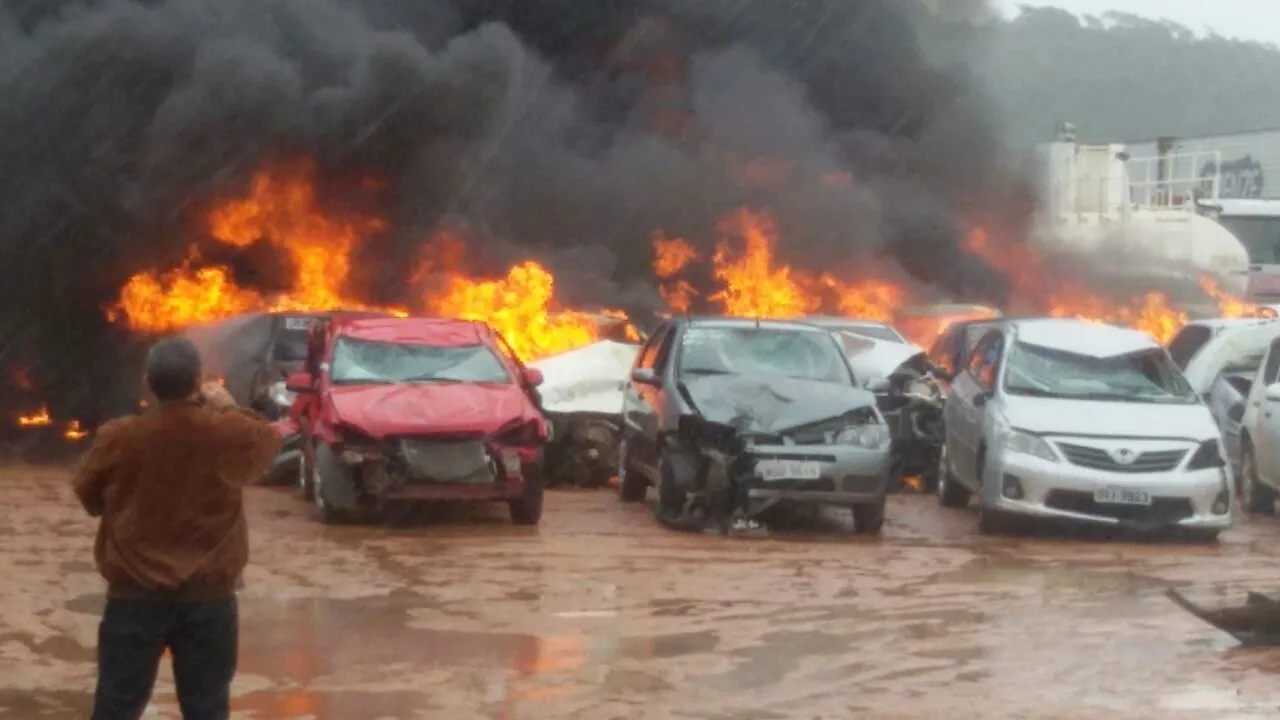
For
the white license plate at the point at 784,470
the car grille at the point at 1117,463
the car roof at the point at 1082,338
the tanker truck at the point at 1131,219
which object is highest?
the tanker truck at the point at 1131,219

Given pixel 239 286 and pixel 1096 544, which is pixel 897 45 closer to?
pixel 239 286

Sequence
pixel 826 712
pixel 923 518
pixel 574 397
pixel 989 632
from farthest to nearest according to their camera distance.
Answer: pixel 574 397 < pixel 923 518 < pixel 989 632 < pixel 826 712

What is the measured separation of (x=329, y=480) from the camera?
12641mm

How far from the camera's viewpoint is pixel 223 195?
2381cm

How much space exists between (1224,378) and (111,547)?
1304 cm

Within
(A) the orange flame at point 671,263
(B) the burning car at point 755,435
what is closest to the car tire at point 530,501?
(B) the burning car at point 755,435

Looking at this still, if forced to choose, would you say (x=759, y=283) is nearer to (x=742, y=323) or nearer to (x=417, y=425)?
(x=742, y=323)

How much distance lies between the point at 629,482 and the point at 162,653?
9990mm

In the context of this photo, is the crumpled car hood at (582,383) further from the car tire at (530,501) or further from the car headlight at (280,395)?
the car tire at (530,501)

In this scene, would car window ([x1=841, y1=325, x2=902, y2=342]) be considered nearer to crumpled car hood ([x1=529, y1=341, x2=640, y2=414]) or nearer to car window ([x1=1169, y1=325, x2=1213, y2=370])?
crumpled car hood ([x1=529, y1=341, x2=640, y2=414])

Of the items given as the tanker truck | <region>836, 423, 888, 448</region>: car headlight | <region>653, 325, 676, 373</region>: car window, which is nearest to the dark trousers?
<region>836, 423, 888, 448</region>: car headlight

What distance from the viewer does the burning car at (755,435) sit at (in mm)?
12508

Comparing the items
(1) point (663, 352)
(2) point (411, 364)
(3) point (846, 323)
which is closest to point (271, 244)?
(3) point (846, 323)

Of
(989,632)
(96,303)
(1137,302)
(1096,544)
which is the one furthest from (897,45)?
(989,632)
